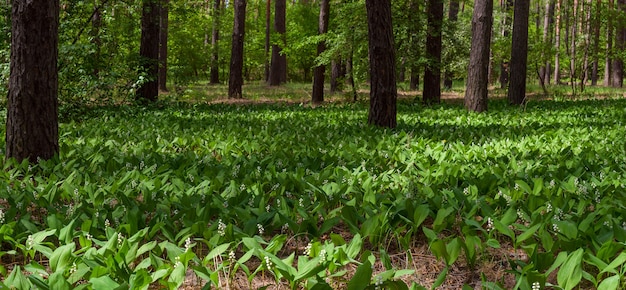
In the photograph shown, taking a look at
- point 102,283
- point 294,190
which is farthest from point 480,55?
point 102,283

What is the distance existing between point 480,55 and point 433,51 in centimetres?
396

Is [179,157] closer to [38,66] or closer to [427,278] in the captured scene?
[38,66]

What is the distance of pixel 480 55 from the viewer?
42.1 ft

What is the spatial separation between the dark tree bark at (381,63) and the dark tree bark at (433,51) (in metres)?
6.67

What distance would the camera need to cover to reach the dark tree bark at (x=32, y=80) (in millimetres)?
5738

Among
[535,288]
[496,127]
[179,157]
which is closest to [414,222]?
[535,288]

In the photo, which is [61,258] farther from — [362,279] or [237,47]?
[237,47]

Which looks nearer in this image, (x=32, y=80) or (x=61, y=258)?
(x=61, y=258)

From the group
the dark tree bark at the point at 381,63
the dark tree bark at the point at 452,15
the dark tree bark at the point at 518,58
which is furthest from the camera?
the dark tree bark at the point at 452,15

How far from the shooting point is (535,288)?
243 cm

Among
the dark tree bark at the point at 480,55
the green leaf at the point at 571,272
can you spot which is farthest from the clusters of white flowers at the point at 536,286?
the dark tree bark at the point at 480,55

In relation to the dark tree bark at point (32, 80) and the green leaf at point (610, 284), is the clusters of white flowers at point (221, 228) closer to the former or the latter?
the green leaf at point (610, 284)

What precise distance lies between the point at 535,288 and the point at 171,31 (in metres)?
28.0

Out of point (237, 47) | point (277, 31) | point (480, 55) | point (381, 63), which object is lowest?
point (381, 63)
